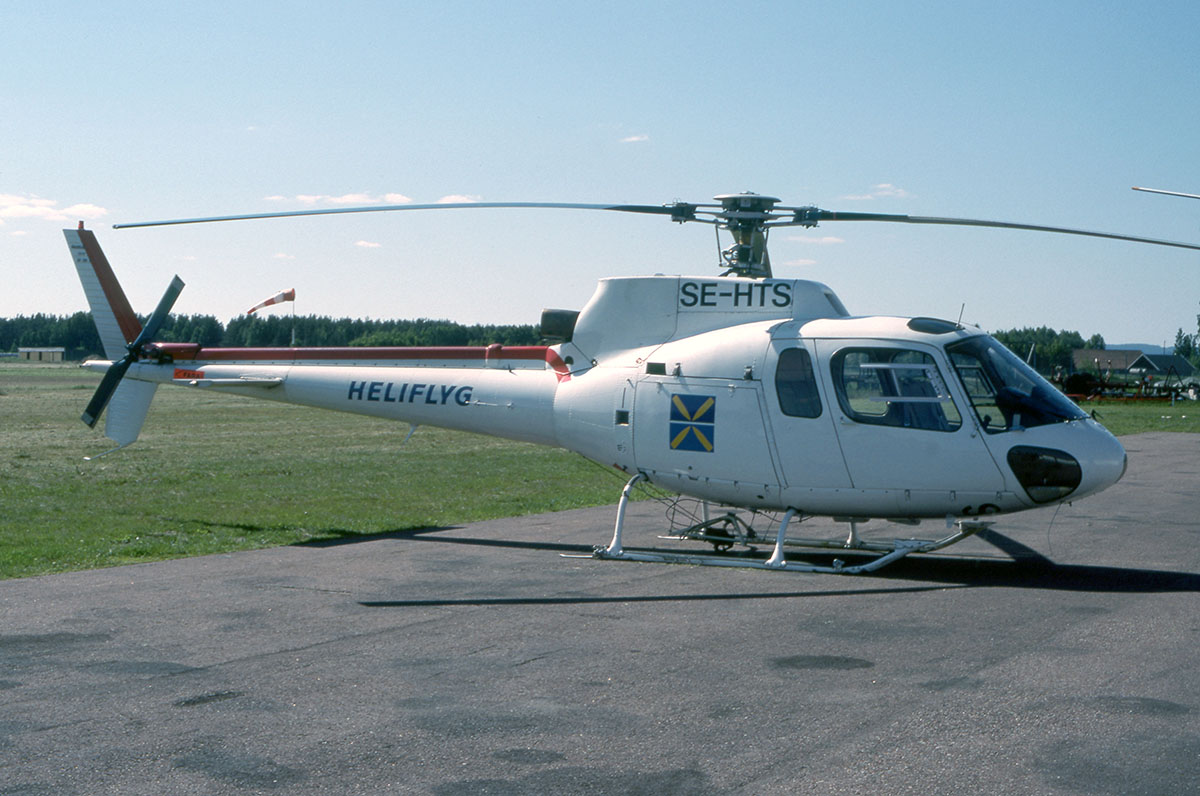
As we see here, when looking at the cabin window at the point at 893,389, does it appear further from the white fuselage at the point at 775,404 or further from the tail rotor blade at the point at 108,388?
the tail rotor blade at the point at 108,388

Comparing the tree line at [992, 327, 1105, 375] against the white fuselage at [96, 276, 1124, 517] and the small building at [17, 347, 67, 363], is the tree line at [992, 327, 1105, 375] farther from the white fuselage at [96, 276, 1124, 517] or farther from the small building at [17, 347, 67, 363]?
the small building at [17, 347, 67, 363]

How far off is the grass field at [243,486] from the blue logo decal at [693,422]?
62.3 inches

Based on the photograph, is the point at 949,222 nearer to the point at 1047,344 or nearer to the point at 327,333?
the point at 327,333

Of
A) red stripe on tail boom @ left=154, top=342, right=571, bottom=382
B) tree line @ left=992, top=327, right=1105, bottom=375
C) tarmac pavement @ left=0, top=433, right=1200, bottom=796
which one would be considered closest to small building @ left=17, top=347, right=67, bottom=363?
tree line @ left=992, top=327, right=1105, bottom=375

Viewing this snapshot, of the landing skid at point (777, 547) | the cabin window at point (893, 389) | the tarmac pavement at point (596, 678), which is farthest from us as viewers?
the landing skid at point (777, 547)

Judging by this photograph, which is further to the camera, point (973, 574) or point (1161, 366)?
point (1161, 366)

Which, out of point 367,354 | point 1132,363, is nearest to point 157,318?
point 367,354

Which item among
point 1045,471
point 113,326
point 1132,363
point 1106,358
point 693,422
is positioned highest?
point 1106,358

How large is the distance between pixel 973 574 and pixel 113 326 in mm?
13626

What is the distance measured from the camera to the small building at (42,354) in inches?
6946

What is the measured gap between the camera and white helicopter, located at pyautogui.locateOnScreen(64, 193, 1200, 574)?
11.7 metres

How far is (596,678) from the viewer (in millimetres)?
7930

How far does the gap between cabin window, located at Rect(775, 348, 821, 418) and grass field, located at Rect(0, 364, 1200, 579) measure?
289cm

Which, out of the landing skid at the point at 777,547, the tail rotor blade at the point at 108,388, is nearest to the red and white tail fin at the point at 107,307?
the tail rotor blade at the point at 108,388
